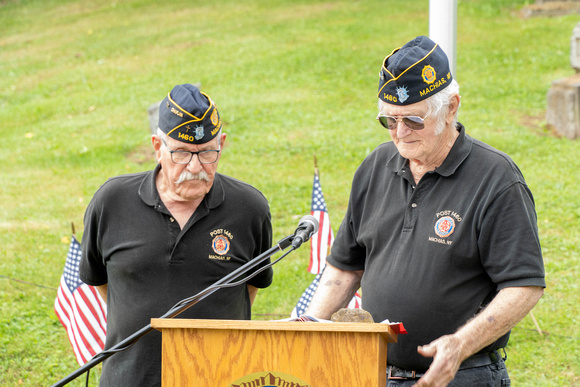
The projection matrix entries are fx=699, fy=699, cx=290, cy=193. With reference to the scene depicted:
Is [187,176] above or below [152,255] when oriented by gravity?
above

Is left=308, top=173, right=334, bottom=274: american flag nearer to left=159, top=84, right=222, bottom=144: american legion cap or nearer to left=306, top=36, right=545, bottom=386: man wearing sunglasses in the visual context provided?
left=159, top=84, right=222, bottom=144: american legion cap

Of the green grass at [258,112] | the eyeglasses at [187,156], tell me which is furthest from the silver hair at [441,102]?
the green grass at [258,112]

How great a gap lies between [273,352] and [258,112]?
41.1 ft

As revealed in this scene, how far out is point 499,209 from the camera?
9.38 feet

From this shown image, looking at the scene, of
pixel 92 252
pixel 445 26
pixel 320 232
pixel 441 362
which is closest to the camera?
pixel 441 362

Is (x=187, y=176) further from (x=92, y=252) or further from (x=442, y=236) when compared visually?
(x=442, y=236)

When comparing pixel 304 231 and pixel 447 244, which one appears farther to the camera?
pixel 447 244

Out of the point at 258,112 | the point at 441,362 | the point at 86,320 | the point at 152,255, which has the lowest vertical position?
the point at 86,320

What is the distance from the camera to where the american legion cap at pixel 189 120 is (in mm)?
3473

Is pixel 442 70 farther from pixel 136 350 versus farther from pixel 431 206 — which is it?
pixel 136 350

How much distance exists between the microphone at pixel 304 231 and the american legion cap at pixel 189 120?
929 mm

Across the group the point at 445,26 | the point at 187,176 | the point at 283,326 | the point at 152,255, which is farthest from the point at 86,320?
the point at 283,326

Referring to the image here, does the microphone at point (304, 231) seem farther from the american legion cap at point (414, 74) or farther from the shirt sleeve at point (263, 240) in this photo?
the shirt sleeve at point (263, 240)

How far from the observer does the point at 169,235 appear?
3.60 m
